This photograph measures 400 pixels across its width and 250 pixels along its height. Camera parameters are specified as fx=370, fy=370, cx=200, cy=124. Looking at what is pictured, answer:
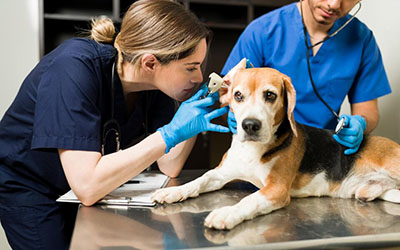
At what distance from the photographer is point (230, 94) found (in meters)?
1.16

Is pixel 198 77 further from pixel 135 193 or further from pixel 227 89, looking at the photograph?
pixel 135 193

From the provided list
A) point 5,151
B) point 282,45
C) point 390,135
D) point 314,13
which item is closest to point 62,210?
point 5,151

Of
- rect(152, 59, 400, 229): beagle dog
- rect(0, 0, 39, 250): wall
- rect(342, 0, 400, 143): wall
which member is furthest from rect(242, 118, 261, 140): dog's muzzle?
rect(0, 0, 39, 250): wall

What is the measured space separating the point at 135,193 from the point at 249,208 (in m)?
0.38

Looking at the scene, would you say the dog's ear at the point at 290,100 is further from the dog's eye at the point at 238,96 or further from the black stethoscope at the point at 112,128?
the black stethoscope at the point at 112,128

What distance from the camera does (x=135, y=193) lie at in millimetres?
1128

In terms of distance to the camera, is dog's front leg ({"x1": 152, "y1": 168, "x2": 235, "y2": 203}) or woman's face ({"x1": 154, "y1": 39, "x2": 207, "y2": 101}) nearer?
dog's front leg ({"x1": 152, "y1": 168, "x2": 235, "y2": 203})

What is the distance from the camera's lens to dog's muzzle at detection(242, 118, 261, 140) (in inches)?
39.5

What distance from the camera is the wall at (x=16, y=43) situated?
246cm

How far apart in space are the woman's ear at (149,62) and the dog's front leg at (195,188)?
392mm

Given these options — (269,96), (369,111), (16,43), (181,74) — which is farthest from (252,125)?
(16,43)

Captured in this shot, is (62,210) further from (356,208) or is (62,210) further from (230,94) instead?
(356,208)

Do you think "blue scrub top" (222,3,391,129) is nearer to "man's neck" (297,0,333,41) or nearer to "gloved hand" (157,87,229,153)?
"man's neck" (297,0,333,41)

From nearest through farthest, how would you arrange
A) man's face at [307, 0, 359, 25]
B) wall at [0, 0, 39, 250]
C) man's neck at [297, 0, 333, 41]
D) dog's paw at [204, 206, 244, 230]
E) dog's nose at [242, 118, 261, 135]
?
dog's paw at [204, 206, 244, 230] → dog's nose at [242, 118, 261, 135] → man's face at [307, 0, 359, 25] → man's neck at [297, 0, 333, 41] → wall at [0, 0, 39, 250]
